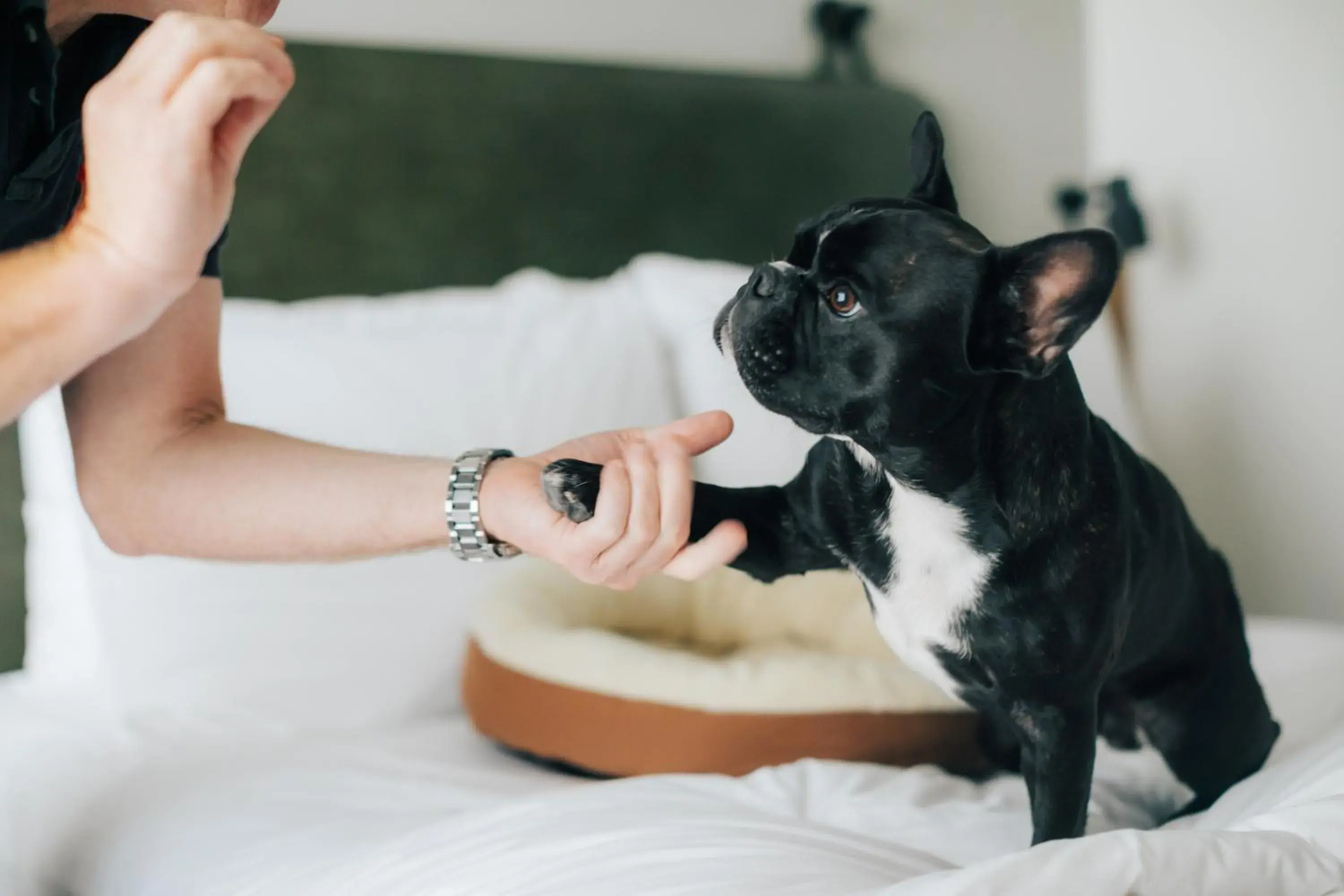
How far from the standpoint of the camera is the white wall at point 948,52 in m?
1.90

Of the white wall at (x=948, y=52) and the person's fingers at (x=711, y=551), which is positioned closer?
the person's fingers at (x=711, y=551)

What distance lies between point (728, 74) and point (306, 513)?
127 cm

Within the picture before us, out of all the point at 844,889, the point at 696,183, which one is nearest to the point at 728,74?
the point at 696,183

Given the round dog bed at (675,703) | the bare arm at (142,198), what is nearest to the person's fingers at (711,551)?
the bare arm at (142,198)

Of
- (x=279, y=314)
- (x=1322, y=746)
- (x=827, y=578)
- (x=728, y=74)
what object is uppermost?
(x=728, y=74)

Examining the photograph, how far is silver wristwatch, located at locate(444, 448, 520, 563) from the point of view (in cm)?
85

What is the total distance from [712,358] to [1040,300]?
0.88m

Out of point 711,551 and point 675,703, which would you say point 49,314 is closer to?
point 711,551

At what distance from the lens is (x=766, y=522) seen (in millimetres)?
794

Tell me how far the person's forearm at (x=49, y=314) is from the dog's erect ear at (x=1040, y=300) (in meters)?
0.47

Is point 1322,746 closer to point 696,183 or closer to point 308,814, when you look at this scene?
point 308,814

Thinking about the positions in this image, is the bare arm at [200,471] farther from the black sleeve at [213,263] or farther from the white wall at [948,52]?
the white wall at [948,52]

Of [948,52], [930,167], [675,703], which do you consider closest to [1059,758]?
[930,167]

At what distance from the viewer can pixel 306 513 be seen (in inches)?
36.5
